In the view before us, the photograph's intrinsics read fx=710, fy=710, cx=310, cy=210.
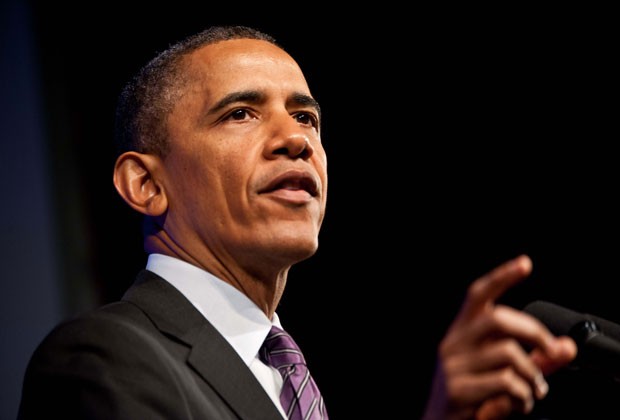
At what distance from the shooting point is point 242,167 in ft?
5.85

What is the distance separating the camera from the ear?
1.91 metres

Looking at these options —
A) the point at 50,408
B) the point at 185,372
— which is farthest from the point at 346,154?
the point at 50,408

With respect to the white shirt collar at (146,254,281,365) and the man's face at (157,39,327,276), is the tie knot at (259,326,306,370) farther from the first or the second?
the man's face at (157,39,327,276)

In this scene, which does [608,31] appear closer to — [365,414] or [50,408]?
[365,414]

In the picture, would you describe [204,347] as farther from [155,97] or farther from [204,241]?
[155,97]

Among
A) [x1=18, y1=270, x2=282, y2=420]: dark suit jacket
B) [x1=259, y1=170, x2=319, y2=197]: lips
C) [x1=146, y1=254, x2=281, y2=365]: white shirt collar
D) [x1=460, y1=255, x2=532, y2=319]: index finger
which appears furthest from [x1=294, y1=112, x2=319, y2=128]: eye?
[x1=460, y1=255, x2=532, y2=319]: index finger

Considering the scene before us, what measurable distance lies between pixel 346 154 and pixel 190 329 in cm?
195

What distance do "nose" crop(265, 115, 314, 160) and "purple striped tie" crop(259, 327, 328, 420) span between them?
45 centimetres

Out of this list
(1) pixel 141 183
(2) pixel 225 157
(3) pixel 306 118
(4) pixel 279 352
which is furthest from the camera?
(3) pixel 306 118

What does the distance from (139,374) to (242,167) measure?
2.17ft

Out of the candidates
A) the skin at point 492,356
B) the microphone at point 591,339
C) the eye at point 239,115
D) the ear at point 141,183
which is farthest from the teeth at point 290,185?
the skin at point 492,356

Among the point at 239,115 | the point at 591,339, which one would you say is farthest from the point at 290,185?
the point at 591,339

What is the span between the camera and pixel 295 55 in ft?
10.8

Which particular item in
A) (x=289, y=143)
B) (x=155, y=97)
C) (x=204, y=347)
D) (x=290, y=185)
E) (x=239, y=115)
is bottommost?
(x=204, y=347)
